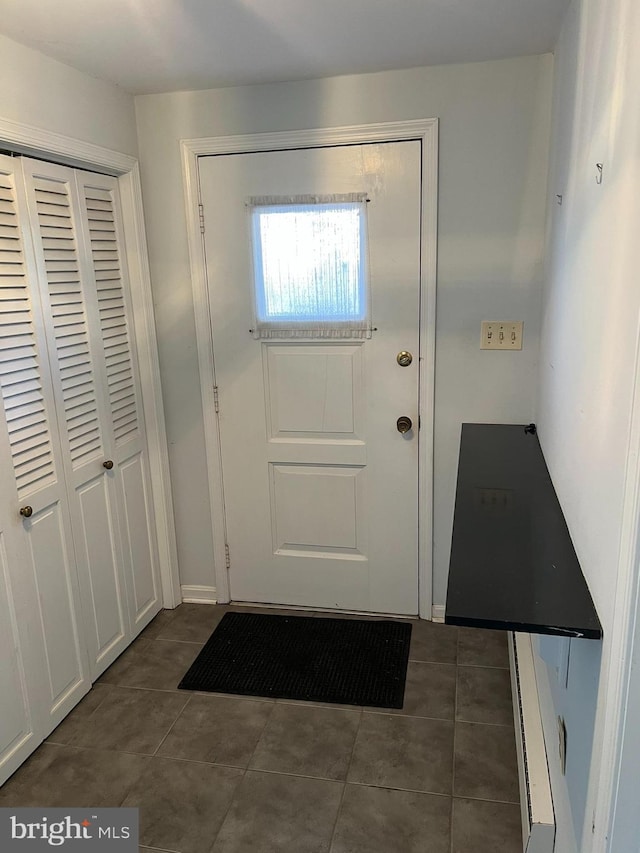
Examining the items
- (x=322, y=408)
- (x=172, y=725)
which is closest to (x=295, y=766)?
(x=172, y=725)

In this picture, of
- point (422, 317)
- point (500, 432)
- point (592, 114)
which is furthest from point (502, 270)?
point (592, 114)

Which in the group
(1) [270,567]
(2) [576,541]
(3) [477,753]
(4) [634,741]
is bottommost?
(3) [477,753]

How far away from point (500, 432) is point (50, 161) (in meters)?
1.87

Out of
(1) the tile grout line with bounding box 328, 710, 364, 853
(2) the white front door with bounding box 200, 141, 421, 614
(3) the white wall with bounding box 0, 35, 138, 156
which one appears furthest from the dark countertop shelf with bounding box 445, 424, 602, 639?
(3) the white wall with bounding box 0, 35, 138, 156

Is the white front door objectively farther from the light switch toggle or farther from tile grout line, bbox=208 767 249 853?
tile grout line, bbox=208 767 249 853

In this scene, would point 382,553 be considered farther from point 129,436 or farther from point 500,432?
point 129,436

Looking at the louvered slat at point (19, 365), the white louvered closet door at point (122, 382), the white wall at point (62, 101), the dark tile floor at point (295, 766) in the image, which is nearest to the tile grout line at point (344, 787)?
the dark tile floor at point (295, 766)

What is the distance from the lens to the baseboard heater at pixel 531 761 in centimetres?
152

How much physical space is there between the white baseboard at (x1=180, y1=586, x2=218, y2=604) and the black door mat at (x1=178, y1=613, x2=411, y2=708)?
16 cm

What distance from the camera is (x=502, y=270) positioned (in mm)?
2457

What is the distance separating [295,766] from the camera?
2051mm

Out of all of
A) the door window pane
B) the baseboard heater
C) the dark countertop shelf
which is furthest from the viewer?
the door window pane

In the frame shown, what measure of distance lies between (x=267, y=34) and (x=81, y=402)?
4.52 ft

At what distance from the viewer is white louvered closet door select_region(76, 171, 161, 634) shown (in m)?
2.44
